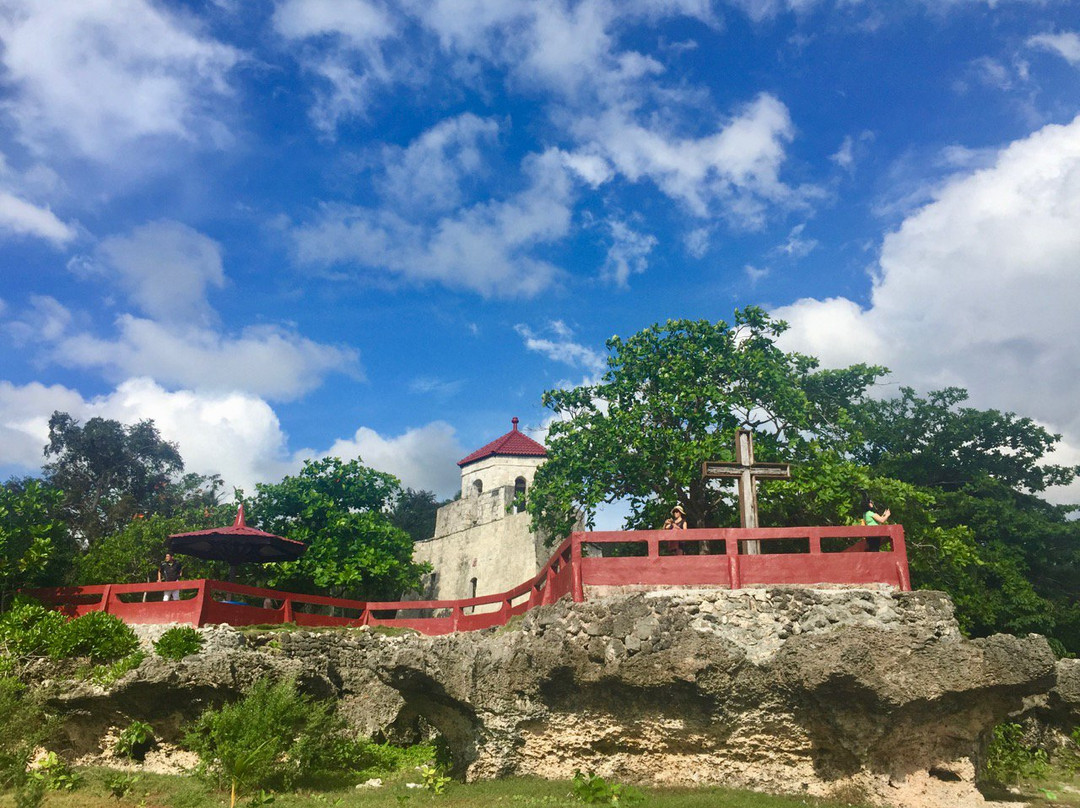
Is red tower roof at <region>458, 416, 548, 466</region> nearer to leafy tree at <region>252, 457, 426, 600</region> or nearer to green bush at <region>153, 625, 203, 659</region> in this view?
leafy tree at <region>252, 457, 426, 600</region>

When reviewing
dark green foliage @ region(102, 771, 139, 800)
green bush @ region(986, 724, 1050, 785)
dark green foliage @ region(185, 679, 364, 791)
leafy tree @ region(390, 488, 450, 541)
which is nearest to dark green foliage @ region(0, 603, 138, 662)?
dark green foliage @ region(185, 679, 364, 791)

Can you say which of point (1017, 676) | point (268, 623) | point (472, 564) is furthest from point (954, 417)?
point (268, 623)

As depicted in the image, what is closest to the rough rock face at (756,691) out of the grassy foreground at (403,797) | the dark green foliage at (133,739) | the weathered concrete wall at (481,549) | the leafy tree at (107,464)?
the grassy foreground at (403,797)

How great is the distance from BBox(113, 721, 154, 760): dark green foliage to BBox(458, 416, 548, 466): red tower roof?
20641mm

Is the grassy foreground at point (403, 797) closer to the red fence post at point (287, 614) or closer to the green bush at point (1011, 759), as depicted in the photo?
the red fence post at point (287, 614)

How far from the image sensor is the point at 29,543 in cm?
1675

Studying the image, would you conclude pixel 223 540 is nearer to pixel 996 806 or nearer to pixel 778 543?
pixel 778 543

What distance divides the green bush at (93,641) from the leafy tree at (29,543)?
2565 mm

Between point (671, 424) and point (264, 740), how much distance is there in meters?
12.9

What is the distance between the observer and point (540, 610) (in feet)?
41.7

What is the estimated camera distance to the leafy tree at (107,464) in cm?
3531

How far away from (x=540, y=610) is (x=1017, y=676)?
6987 mm

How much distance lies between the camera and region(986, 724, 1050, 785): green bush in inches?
562

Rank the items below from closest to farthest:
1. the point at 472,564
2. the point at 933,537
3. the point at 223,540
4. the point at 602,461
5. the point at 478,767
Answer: the point at 478,767 → the point at 223,540 → the point at 933,537 → the point at 602,461 → the point at 472,564
